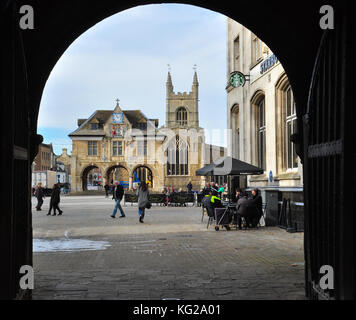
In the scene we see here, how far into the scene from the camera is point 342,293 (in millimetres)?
3705

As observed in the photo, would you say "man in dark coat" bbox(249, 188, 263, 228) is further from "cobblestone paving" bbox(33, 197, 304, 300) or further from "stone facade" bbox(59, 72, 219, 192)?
"stone facade" bbox(59, 72, 219, 192)

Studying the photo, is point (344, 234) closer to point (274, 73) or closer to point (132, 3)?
point (132, 3)

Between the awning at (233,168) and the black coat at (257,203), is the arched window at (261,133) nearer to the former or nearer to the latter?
the awning at (233,168)

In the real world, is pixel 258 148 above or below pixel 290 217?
above

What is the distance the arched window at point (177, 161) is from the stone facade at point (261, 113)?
45.1 meters

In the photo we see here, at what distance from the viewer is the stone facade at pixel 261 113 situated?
1611cm

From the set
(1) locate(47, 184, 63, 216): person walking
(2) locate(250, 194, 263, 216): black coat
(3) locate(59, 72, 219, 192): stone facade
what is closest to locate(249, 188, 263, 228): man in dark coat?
(2) locate(250, 194, 263, 216): black coat

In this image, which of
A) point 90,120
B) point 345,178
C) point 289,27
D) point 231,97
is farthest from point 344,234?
point 90,120

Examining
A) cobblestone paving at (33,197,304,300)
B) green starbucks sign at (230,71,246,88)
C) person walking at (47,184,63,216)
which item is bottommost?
cobblestone paving at (33,197,304,300)

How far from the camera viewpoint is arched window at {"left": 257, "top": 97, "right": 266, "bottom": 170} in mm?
18812

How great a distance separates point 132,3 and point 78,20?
77cm

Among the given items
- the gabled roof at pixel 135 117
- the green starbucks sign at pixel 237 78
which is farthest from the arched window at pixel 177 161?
the green starbucks sign at pixel 237 78

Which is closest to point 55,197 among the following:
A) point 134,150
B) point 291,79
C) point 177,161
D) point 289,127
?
point 289,127

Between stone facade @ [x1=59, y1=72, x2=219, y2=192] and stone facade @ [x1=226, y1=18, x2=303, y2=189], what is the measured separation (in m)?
43.7
